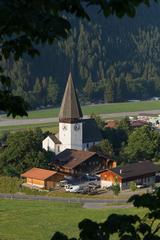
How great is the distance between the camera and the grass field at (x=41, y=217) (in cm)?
1706

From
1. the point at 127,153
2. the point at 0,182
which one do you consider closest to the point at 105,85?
the point at 127,153

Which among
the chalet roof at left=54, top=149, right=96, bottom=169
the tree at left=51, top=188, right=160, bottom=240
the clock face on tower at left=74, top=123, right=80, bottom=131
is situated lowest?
the chalet roof at left=54, top=149, right=96, bottom=169

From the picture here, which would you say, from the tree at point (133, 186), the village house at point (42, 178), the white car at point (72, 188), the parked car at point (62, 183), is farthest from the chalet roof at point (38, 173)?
the tree at point (133, 186)

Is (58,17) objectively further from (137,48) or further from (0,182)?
(137,48)

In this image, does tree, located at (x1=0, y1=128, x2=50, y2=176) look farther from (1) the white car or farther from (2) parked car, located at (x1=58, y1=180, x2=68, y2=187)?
(1) the white car

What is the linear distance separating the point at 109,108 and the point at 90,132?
29.9 metres

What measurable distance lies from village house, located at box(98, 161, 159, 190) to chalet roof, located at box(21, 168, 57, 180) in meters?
2.22

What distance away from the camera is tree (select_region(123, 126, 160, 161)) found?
28170mm

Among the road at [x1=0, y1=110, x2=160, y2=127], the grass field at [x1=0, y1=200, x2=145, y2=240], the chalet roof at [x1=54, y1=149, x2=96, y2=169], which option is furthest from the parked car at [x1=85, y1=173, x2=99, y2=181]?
the road at [x1=0, y1=110, x2=160, y2=127]

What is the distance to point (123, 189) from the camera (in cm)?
2381

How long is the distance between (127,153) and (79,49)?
170 ft

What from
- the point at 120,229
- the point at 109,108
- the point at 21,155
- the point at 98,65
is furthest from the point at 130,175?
the point at 98,65

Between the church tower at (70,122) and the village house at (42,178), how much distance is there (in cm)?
477

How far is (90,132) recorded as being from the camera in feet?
101
